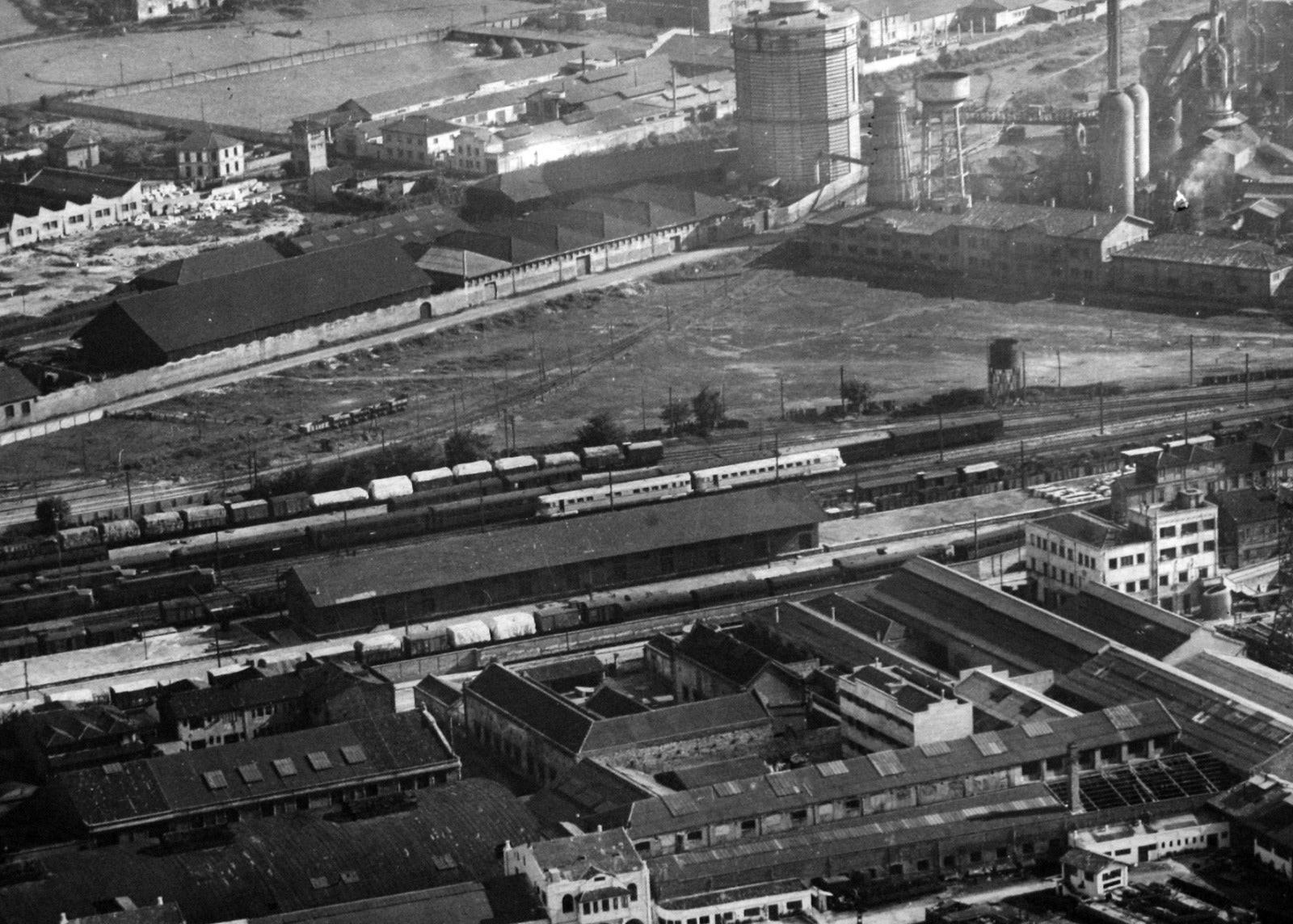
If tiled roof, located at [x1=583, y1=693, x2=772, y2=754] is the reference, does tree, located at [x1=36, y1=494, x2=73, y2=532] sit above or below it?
below

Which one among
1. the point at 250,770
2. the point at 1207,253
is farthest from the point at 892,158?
the point at 250,770

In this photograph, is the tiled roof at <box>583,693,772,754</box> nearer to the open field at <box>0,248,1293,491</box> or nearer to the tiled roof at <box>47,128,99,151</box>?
the open field at <box>0,248,1293,491</box>

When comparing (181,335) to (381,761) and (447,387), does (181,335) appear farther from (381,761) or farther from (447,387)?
(381,761)

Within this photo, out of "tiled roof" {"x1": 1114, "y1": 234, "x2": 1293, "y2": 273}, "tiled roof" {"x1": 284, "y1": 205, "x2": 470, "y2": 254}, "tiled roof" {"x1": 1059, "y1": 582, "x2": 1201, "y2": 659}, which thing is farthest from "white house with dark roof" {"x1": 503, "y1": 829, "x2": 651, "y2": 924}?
"tiled roof" {"x1": 284, "y1": 205, "x2": 470, "y2": 254}

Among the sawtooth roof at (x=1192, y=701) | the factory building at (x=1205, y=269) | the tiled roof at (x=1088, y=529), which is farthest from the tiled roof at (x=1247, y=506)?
the factory building at (x=1205, y=269)

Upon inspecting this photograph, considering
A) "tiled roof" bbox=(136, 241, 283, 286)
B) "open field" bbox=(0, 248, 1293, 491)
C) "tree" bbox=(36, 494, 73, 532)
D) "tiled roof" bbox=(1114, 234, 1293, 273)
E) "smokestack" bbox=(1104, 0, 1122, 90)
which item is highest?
"smokestack" bbox=(1104, 0, 1122, 90)

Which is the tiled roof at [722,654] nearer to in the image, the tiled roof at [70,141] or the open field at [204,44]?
the tiled roof at [70,141]

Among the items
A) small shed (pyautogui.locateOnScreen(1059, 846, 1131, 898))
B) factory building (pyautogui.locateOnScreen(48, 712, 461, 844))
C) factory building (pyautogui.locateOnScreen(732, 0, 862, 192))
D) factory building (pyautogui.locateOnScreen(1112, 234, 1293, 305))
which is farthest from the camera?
factory building (pyautogui.locateOnScreen(732, 0, 862, 192))
